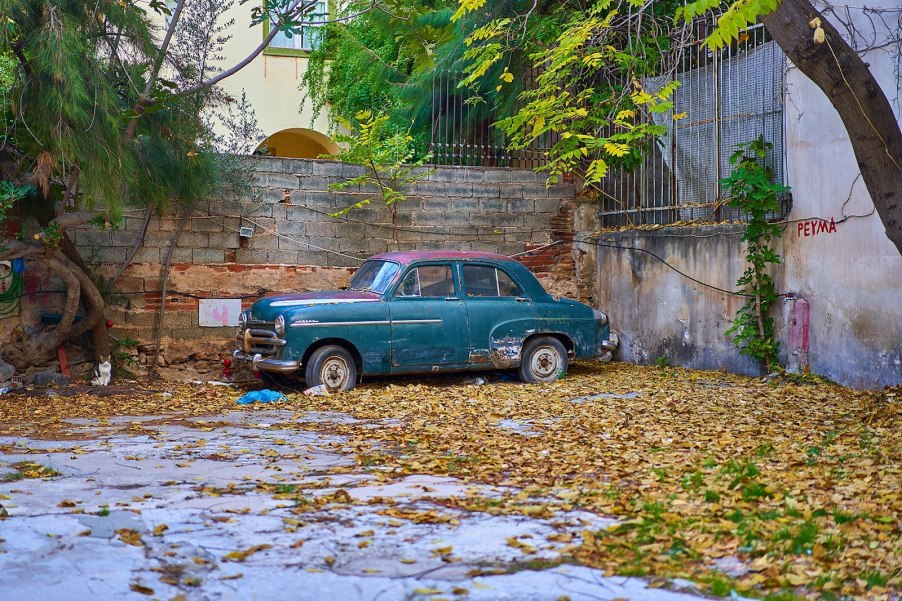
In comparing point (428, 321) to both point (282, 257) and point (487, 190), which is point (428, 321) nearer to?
point (282, 257)

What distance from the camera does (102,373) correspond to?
11.4 m

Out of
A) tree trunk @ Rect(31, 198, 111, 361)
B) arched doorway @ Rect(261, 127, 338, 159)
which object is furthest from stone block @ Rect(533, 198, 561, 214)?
arched doorway @ Rect(261, 127, 338, 159)

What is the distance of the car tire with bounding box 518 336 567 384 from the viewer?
39.0ft

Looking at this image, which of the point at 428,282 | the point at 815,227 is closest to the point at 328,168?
the point at 428,282

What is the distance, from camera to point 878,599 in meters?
3.80

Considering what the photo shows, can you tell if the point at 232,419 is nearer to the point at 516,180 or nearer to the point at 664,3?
the point at 516,180

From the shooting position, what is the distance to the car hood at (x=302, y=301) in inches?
422

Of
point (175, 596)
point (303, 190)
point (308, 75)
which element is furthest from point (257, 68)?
point (175, 596)

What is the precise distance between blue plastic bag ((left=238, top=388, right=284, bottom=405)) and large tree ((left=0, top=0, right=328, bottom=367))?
2260mm

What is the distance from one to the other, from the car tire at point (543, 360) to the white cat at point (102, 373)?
479 cm

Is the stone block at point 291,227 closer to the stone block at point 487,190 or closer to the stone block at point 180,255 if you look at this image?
the stone block at point 180,255

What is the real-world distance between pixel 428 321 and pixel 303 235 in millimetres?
2714

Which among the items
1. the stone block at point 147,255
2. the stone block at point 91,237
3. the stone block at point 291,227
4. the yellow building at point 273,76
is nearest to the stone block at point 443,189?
the stone block at point 291,227

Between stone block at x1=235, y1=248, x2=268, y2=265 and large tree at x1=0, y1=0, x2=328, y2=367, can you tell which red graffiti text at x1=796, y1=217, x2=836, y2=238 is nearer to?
large tree at x1=0, y1=0, x2=328, y2=367
